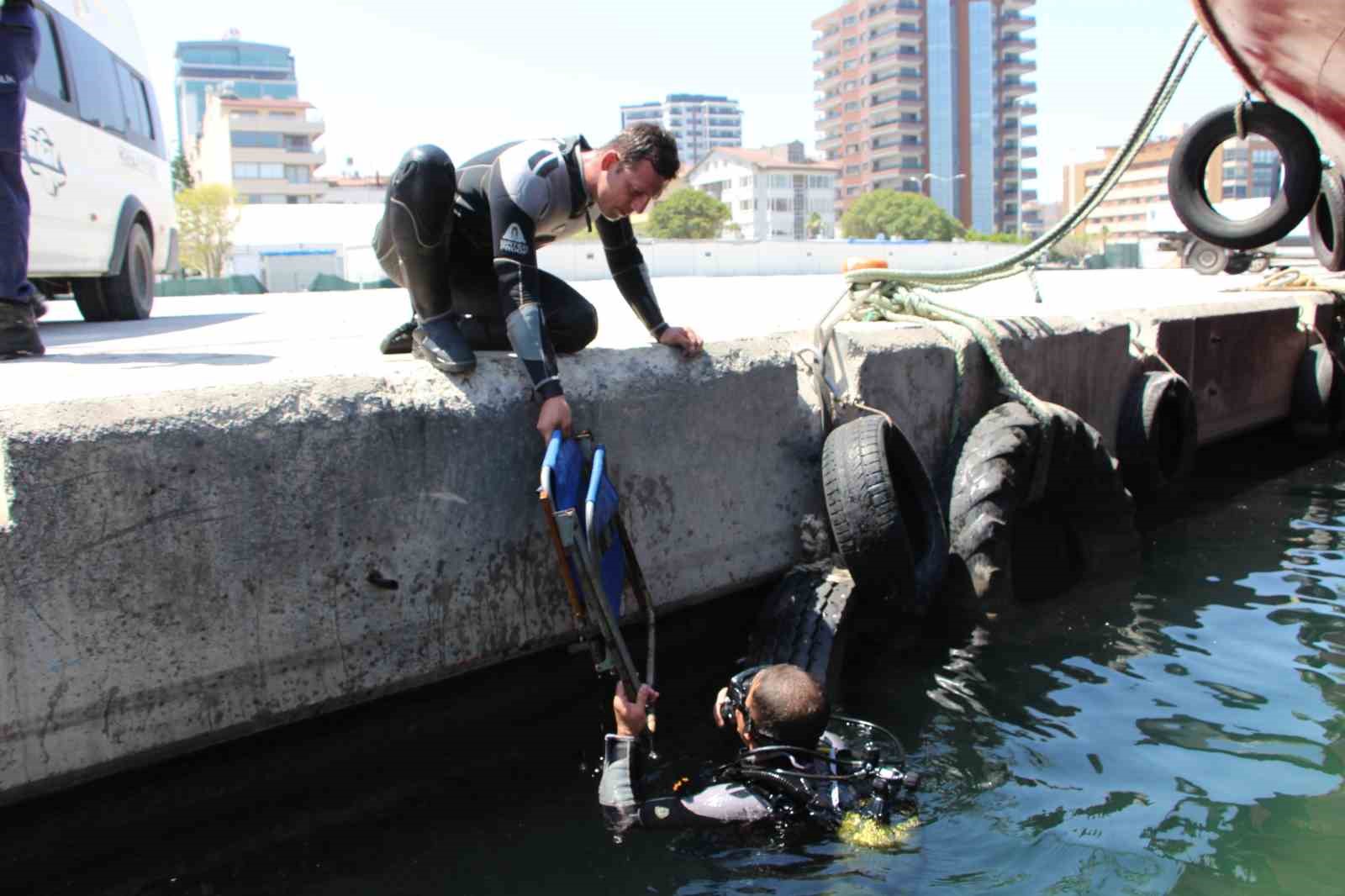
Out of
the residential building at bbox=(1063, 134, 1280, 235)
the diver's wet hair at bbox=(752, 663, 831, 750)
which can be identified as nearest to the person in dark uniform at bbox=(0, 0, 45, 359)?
the diver's wet hair at bbox=(752, 663, 831, 750)

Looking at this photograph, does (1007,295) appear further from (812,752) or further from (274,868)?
(274,868)

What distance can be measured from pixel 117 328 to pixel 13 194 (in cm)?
297

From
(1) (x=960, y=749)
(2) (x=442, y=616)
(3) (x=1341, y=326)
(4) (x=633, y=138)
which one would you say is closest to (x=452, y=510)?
(2) (x=442, y=616)

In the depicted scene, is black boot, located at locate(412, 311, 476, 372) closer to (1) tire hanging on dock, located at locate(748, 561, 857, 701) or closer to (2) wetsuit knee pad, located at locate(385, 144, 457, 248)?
(2) wetsuit knee pad, located at locate(385, 144, 457, 248)

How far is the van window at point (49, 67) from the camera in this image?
301 inches

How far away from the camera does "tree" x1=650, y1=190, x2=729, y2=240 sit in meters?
97.8

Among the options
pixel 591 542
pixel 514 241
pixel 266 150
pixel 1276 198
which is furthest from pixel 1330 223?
pixel 266 150

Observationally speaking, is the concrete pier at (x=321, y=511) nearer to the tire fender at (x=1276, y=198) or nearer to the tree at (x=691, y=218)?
the tire fender at (x=1276, y=198)

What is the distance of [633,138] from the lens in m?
3.93

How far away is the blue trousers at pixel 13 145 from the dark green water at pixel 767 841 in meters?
2.74

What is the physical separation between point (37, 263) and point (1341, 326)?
10.7 metres

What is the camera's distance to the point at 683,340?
173 inches

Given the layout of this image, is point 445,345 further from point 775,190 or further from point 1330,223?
point 775,190

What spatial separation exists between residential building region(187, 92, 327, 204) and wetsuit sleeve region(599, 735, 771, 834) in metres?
119
